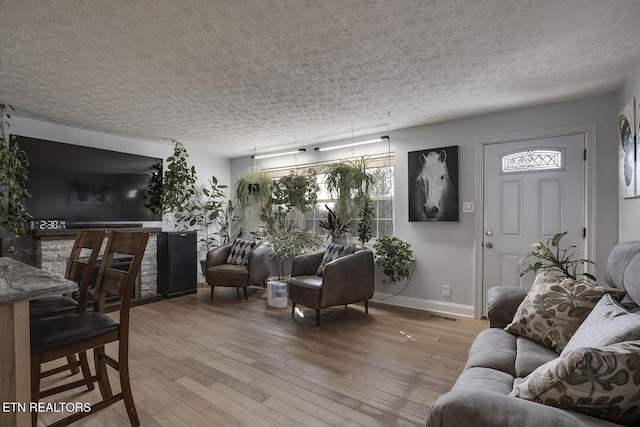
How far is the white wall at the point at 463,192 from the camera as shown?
2.96 metres

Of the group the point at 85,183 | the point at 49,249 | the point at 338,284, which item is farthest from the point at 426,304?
the point at 85,183

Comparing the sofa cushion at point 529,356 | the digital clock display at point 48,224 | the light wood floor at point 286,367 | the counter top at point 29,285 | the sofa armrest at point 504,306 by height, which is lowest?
the light wood floor at point 286,367

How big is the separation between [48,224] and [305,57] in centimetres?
360

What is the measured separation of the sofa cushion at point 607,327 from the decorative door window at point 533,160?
227cm

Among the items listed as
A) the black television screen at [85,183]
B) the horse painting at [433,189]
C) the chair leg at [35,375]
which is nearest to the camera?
the chair leg at [35,375]

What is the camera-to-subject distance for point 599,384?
88cm

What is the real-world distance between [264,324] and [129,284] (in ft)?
6.53

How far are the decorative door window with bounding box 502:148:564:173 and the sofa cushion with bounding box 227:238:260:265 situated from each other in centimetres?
345

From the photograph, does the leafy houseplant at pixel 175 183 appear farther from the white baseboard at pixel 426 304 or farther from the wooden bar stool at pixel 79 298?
the white baseboard at pixel 426 304

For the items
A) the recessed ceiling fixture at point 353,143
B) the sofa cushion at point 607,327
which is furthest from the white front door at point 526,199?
the sofa cushion at point 607,327

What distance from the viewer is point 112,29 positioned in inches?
76.4

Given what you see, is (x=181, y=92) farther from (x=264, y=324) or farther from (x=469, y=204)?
(x=469, y=204)

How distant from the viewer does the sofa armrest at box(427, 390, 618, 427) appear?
33.4 inches

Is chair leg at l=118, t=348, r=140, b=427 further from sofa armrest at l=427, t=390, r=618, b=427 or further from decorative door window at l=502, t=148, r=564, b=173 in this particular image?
decorative door window at l=502, t=148, r=564, b=173
